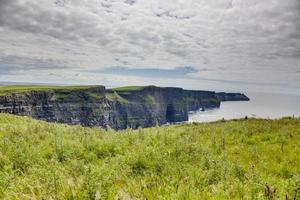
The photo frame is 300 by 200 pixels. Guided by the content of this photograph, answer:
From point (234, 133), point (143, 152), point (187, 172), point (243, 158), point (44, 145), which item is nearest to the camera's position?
point (187, 172)

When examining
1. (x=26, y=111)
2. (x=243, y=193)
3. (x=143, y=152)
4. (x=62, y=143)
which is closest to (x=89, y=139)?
(x=62, y=143)

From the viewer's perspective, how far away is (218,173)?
7.43 metres

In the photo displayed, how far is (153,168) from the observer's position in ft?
27.5

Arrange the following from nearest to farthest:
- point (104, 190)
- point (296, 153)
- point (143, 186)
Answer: point (104, 190) → point (143, 186) → point (296, 153)

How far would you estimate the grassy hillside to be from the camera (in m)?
5.18

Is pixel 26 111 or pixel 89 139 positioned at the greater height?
pixel 89 139

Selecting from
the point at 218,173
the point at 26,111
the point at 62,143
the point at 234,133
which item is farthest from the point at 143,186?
the point at 26,111

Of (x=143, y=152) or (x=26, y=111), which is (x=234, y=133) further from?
(x=26, y=111)

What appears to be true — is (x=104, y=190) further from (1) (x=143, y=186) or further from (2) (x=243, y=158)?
(2) (x=243, y=158)

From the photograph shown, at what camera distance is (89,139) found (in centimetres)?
1245

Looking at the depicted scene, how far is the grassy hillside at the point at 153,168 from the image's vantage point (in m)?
5.18

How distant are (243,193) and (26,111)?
601 ft

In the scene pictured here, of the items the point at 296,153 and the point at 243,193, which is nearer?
the point at 243,193

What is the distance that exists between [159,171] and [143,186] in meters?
2.65
